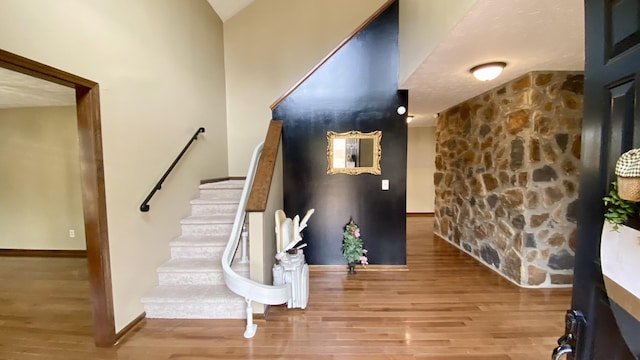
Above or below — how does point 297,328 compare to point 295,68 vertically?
below

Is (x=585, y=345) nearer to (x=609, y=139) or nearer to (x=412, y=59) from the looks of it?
(x=609, y=139)

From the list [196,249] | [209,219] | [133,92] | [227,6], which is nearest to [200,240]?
[196,249]

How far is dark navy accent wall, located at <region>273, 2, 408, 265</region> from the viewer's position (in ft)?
10.8

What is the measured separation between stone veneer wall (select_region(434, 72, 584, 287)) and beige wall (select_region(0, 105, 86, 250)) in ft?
19.3

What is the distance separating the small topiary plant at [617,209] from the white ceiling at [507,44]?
4.52ft

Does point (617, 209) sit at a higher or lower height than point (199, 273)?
higher

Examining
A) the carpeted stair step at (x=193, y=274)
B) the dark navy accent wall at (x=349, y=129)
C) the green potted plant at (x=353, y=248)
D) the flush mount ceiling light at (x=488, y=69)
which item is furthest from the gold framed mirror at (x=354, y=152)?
the carpeted stair step at (x=193, y=274)

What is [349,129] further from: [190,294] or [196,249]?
[190,294]

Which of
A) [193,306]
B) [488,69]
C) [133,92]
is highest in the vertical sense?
[488,69]

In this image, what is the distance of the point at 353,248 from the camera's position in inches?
129

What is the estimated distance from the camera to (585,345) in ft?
2.49

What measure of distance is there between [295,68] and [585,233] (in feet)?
14.7

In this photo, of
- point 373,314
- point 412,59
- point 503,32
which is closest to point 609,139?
point 503,32

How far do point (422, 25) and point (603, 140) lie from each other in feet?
7.28
